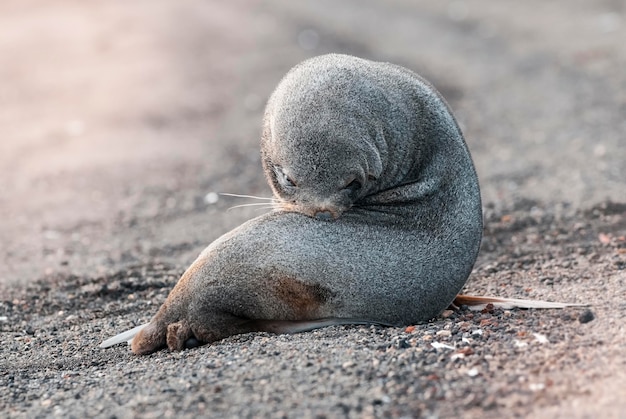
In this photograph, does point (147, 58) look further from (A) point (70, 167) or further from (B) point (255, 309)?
(B) point (255, 309)

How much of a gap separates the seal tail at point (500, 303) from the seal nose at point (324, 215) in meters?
1.27

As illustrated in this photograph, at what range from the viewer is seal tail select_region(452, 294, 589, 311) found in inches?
252

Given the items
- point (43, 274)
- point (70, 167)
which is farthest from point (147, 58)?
point (43, 274)

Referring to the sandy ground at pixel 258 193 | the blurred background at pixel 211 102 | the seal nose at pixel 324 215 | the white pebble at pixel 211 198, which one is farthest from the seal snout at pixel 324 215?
the white pebble at pixel 211 198

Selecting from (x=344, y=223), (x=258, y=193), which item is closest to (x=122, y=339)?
(x=344, y=223)

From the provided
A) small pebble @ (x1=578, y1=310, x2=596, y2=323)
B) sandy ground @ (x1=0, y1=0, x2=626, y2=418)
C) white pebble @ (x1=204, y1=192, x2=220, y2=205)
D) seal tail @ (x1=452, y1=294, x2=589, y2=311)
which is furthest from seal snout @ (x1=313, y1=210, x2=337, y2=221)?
white pebble @ (x1=204, y1=192, x2=220, y2=205)

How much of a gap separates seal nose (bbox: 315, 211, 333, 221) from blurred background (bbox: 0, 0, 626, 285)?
329 cm

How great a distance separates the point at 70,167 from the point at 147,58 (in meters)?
5.29

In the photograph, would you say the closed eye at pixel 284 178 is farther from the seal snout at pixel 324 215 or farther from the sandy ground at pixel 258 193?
the sandy ground at pixel 258 193

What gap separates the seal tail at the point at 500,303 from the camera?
639 cm

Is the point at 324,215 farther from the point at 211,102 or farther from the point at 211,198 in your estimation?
the point at 211,102

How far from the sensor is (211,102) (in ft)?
50.6

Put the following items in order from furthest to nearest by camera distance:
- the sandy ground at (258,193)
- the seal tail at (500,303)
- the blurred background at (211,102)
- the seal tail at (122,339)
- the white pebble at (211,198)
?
the white pebble at (211,198) → the blurred background at (211,102) → the seal tail at (122,339) → the seal tail at (500,303) → the sandy ground at (258,193)

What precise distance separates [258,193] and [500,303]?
5.20m
